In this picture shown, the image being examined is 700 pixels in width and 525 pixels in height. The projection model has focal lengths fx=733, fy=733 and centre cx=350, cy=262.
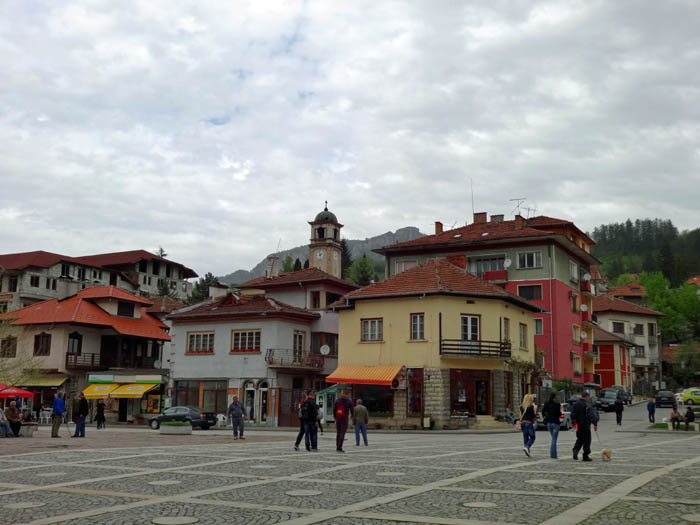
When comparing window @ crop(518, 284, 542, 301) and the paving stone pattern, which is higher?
window @ crop(518, 284, 542, 301)

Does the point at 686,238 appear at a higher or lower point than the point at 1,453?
higher

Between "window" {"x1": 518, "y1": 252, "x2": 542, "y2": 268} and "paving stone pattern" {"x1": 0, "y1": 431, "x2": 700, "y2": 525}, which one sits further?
"window" {"x1": 518, "y1": 252, "x2": 542, "y2": 268}

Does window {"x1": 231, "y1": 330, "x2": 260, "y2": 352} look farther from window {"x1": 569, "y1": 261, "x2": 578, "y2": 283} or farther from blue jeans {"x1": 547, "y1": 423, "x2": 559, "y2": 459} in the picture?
blue jeans {"x1": 547, "y1": 423, "x2": 559, "y2": 459}

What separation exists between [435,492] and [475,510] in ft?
5.95

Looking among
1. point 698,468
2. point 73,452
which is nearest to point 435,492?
point 698,468

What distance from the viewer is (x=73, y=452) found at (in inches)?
768

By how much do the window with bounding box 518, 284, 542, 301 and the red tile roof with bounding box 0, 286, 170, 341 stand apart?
28204 mm

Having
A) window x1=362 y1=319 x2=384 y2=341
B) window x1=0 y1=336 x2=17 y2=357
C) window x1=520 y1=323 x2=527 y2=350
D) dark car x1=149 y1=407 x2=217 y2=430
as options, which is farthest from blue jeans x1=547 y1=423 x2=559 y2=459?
window x1=0 y1=336 x2=17 y2=357

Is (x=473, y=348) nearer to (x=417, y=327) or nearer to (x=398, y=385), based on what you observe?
(x=417, y=327)

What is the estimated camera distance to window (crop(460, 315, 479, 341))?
131ft

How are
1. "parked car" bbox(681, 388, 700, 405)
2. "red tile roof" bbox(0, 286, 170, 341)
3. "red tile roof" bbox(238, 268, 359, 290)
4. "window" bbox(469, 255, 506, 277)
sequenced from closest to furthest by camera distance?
1. "red tile roof" bbox(238, 268, 359, 290)
2. "red tile roof" bbox(0, 286, 170, 341)
3. "window" bbox(469, 255, 506, 277)
4. "parked car" bbox(681, 388, 700, 405)

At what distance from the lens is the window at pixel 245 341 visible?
46.8 metres

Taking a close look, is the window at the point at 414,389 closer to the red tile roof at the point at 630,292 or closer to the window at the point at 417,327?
the window at the point at 417,327

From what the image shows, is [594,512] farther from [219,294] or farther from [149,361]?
[149,361]
